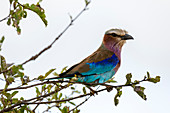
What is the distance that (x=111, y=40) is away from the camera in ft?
20.4

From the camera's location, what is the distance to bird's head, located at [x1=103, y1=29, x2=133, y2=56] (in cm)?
616

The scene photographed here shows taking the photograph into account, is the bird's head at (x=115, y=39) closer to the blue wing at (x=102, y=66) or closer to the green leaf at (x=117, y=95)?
the blue wing at (x=102, y=66)

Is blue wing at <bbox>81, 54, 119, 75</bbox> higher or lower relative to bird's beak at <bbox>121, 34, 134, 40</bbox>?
lower

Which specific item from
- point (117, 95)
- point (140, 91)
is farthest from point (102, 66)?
point (140, 91)

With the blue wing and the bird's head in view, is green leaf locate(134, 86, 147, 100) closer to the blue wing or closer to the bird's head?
the blue wing

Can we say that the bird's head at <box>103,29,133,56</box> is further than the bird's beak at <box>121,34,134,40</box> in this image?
Yes

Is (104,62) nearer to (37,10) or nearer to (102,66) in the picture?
(102,66)

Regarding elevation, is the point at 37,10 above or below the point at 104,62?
above

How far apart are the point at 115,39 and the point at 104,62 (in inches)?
27.0

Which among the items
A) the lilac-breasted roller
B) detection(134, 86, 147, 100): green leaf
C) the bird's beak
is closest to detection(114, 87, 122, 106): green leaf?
detection(134, 86, 147, 100): green leaf

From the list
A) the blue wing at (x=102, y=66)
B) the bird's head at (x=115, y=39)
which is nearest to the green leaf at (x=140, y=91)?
the blue wing at (x=102, y=66)

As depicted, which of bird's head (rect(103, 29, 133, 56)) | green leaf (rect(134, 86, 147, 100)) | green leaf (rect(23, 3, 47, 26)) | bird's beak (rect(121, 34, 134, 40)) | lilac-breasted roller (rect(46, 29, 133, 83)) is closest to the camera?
green leaf (rect(23, 3, 47, 26))

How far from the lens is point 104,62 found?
18.7 ft

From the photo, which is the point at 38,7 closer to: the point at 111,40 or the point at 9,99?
the point at 9,99
